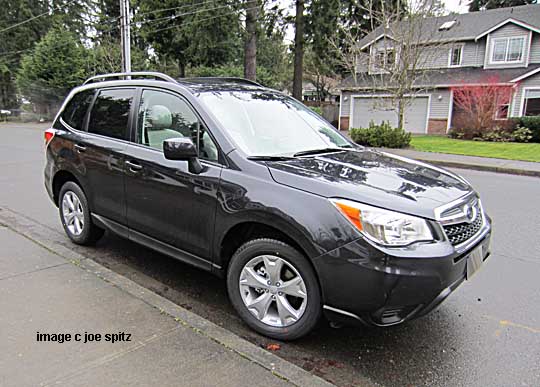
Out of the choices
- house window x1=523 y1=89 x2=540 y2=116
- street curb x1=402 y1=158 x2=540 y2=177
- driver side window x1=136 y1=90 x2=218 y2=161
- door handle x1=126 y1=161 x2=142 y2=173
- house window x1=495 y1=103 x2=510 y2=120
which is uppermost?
house window x1=523 y1=89 x2=540 y2=116

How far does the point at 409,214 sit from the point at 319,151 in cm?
120

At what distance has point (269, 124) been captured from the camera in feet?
12.0

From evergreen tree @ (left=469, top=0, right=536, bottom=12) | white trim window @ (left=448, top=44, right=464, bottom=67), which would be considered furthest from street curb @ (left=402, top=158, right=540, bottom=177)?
evergreen tree @ (left=469, top=0, right=536, bottom=12)

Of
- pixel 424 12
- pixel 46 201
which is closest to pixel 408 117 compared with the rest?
pixel 424 12

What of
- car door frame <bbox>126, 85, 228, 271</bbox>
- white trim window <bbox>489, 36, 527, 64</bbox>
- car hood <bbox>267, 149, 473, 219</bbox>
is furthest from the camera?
white trim window <bbox>489, 36, 527, 64</bbox>

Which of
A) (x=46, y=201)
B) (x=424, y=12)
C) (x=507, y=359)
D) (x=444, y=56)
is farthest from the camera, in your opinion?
(x=444, y=56)

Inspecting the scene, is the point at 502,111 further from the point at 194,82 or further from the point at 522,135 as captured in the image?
the point at 194,82

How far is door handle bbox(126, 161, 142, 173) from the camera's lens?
145 inches

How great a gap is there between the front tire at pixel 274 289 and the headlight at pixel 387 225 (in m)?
0.44

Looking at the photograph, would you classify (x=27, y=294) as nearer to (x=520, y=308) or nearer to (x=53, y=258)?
(x=53, y=258)

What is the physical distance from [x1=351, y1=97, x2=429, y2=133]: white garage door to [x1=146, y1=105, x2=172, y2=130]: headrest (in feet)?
74.3

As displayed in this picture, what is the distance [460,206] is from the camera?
286cm

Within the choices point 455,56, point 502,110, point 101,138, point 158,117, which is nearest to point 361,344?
point 158,117

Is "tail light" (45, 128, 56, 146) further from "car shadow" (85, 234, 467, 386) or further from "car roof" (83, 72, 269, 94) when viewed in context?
"car shadow" (85, 234, 467, 386)
